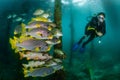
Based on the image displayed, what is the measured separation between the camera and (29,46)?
5.16 m

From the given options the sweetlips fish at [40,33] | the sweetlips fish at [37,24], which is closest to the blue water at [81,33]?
the sweetlips fish at [37,24]

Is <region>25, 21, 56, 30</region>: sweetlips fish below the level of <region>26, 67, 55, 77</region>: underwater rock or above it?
above

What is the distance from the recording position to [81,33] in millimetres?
23312

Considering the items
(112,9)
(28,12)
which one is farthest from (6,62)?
(112,9)

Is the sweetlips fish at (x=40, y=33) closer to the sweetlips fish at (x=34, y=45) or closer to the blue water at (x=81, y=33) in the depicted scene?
the sweetlips fish at (x=34, y=45)

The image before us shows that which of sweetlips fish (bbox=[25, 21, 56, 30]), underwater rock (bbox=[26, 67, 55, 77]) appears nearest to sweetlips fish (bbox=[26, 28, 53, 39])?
sweetlips fish (bbox=[25, 21, 56, 30])

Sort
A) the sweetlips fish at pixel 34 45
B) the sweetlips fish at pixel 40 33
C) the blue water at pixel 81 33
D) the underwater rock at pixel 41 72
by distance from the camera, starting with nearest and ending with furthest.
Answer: the underwater rock at pixel 41 72
the sweetlips fish at pixel 34 45
the sweetlips fish at pixel 40 33
the blue water at pixel 81 33

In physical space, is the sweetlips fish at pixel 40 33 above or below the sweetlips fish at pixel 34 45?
above

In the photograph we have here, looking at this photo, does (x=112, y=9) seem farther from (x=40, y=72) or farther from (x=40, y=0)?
(x=40, y=72)

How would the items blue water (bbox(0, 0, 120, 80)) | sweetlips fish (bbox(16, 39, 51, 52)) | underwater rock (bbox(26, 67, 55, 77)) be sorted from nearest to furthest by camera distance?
underwater rock (bbox(26, 67, 55, 77)) → sweetlips fish (bbox(16, 39, 51, 52)) → blue water (bbox(0, 0, 120, 80))

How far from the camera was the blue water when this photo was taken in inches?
717

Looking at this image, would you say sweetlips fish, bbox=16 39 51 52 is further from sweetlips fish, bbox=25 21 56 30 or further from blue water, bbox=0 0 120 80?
blue water, bbox=0 0 120 80

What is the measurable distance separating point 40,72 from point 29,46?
0.55 metres

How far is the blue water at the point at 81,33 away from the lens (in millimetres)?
18219
